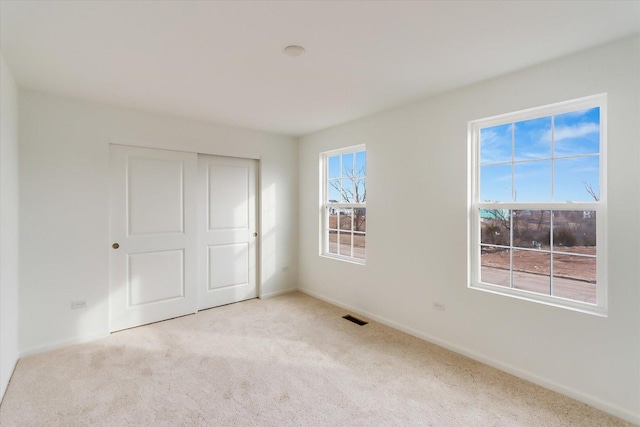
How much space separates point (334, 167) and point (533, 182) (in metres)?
2.45

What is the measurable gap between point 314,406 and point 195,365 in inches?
44.6

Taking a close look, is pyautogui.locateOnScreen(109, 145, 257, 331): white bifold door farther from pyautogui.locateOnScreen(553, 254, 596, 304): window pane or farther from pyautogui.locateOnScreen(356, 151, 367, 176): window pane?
pyautogui.locateOnScreen(553, 254, 596, 304): window pane

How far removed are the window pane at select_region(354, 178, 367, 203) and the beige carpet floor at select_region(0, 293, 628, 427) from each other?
159 centimetres

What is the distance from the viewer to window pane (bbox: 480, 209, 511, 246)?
2.64 m

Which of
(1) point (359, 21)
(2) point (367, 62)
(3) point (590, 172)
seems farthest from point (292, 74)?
(3) point (590, 172)

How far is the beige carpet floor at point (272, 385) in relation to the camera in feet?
6.49

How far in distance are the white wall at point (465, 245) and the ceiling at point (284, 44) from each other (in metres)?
0.22

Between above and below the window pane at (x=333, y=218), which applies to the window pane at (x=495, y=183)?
above

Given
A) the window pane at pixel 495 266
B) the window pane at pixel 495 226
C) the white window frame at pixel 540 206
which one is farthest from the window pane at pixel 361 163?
the window pane at pixel 495 266

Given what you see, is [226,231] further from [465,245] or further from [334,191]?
[465,245]

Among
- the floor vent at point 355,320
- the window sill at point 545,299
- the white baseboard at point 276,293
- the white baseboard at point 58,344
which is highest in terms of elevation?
the window sill at point 545,299

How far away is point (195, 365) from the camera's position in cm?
260

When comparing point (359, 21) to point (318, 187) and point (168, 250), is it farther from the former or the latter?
point (168, 250)

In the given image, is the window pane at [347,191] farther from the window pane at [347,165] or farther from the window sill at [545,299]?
the window sill at [545,299]
